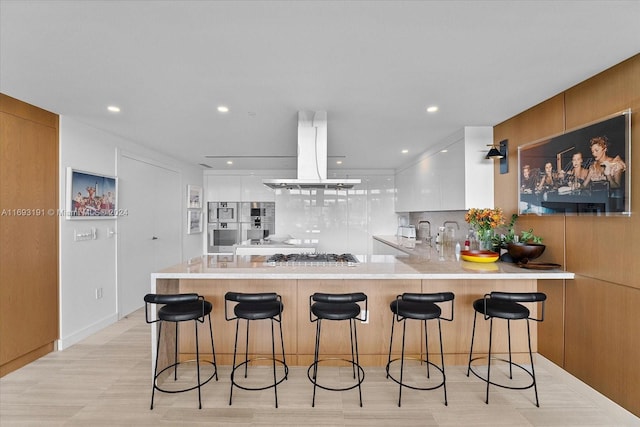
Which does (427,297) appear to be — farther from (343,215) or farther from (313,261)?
(343,215)

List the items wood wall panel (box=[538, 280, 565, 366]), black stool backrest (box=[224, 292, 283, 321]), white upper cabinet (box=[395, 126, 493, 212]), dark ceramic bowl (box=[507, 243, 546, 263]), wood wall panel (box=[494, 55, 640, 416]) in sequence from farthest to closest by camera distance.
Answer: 1. white upper cabinet (box=[395, 126, 493, 212])
2. dark ceramic bowl (box=[507, 243, 546, 263])
3. wood wall panel (box=[538, 280, 565, 366])
4. black stool backrest (box=[224, 292, 283, 321])
5. wood wall panel (box=[494, 55, 640, 416])

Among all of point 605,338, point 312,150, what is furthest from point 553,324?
point 312,150

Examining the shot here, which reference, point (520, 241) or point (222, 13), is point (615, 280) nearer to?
point (520, 241)

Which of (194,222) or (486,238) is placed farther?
(194,222)

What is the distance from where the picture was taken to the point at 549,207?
2.55 meters

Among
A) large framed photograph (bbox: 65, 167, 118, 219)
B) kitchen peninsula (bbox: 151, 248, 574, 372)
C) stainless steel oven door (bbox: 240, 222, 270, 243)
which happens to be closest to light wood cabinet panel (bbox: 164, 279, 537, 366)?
kitchen peninsula (bbox: 151, 248, 574, 372)

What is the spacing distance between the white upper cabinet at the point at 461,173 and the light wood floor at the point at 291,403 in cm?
172

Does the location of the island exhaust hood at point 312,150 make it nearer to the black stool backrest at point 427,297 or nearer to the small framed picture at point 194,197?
the black stool backrest at point 427,297

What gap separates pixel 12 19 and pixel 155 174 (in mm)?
3379

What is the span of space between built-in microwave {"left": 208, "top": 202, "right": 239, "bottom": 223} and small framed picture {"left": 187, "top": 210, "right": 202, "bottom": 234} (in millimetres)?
252

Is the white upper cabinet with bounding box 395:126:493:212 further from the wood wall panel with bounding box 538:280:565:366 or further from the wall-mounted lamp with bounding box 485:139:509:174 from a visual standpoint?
the wood wall panel with bounding box 538:280:565:366

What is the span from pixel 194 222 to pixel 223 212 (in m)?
0.61

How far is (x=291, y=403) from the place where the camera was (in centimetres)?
216

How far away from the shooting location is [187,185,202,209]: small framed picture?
5.69 meters
